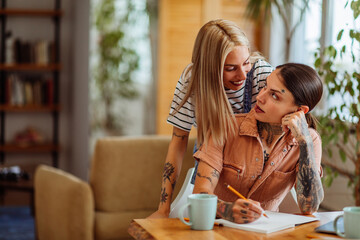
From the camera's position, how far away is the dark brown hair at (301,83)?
1511mm

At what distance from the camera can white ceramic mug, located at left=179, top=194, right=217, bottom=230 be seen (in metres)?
1.25

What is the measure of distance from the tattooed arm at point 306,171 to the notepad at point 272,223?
97 millimetres

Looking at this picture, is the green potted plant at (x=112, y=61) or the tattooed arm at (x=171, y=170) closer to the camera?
the tattooed arm at (x=171, y=170)

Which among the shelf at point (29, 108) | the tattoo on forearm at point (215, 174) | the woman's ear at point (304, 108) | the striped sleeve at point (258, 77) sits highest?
the striped sleeve at point (258, 77)

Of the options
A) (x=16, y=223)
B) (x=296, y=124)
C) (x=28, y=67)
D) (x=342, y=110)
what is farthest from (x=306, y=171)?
(x=28, y=67)

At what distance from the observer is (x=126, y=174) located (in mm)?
3080

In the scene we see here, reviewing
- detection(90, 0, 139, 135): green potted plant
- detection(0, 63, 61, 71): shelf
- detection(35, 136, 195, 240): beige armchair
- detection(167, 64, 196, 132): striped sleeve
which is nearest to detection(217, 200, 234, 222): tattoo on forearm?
detection(167, 64, 196, 132): striped sleeve

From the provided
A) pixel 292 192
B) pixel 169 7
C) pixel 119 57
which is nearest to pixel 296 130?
pixel 292 192

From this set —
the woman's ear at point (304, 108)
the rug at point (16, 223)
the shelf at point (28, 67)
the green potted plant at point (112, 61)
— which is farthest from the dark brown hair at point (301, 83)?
the green potted plant at point (112, 61)

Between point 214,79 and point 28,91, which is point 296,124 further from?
point 28,91

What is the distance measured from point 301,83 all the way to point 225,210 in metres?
0.44

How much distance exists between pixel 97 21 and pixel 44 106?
2004mm

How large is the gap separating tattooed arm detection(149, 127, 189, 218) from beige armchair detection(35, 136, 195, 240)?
1151 millimetres

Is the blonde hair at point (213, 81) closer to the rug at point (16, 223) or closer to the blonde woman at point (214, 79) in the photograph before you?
the blonde woman at point (214, 79)
